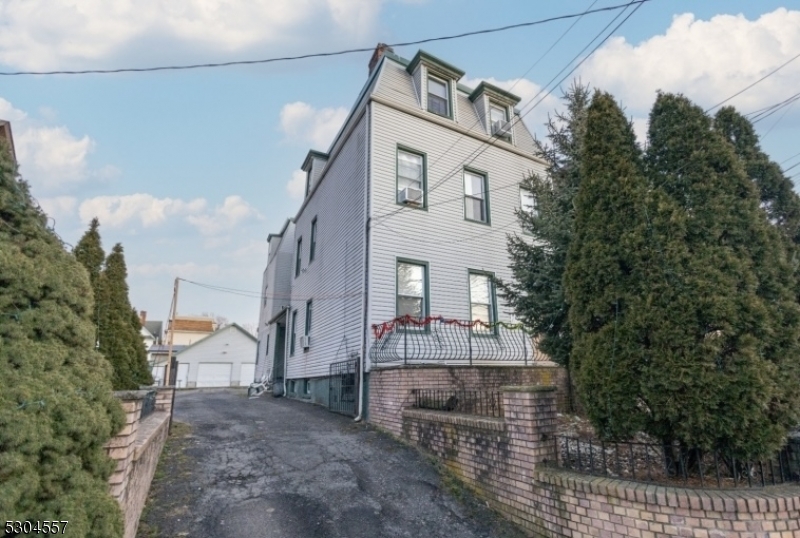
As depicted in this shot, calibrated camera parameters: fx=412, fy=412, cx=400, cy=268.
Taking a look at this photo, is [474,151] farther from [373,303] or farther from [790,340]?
[790,340]

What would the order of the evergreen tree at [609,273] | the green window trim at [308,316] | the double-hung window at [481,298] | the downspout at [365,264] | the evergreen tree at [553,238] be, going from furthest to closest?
the green window trim at [308,316] < the double-hung window at [481,298] < the downspout at [365,264] < the evergreen tree at [553,238] < the evergreen tree at [609,273]

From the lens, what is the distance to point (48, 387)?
2240 mm

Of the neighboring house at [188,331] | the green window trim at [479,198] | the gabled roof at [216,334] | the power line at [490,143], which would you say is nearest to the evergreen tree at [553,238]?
the power line at [490,143]

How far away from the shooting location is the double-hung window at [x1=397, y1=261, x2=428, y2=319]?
993 cm

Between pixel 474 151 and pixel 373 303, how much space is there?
5748 millimetres

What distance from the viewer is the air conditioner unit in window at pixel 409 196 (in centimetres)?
1040

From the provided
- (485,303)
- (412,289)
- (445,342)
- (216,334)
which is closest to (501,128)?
(485,303)

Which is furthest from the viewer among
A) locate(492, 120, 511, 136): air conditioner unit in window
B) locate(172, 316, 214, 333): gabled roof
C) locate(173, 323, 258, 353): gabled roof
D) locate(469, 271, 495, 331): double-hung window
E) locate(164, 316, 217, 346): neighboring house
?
locate(172, 316, 214, 333): gabled roof

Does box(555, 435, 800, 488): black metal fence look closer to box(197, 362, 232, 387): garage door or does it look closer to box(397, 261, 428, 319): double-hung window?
box(397, 261, 428, 319): double-hung window

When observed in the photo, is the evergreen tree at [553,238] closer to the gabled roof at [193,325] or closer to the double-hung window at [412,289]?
the double-hung window at [412,289]

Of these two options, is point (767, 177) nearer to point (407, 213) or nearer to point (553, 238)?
point (553, 238)

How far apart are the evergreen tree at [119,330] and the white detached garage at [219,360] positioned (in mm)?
29165

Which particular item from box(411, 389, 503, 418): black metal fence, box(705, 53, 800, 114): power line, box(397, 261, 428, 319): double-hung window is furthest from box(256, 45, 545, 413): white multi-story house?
box(705, 53, 800, 114): power line

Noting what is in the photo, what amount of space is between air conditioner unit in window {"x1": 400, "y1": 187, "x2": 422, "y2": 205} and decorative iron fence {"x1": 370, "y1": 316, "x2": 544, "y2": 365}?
3034 mm
